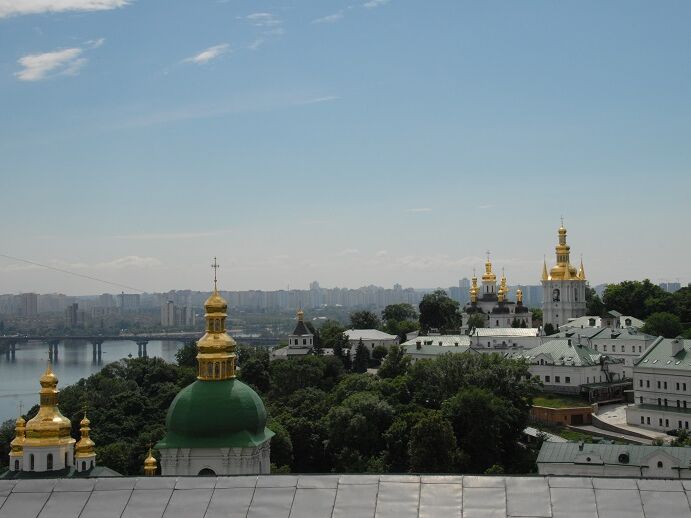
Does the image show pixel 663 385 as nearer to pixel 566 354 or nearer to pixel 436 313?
pixel 566 354

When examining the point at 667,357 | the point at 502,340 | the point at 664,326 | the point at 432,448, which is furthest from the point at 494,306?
the point at 432,448

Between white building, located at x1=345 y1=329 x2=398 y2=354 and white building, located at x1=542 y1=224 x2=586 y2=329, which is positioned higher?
white building, located at x1=542 y1=224 x2=586 y2=329

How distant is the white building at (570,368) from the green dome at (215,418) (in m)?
24.6

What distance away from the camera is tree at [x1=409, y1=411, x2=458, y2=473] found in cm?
2662

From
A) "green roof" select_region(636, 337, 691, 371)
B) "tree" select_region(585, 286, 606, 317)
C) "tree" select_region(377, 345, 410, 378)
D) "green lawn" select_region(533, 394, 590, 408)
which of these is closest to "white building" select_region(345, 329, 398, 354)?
"tree" select_region(585, 286, 606, 317)

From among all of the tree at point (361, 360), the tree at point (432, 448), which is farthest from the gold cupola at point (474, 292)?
the tree at point (432, 448)

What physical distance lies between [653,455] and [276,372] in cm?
2058

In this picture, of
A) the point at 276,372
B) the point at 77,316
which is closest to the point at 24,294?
the point at 77,316

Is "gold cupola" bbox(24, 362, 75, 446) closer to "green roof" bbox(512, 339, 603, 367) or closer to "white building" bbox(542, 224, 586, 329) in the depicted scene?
"green roof" bbox(512, 339, 603, 367)

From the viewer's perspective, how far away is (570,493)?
25.3ft

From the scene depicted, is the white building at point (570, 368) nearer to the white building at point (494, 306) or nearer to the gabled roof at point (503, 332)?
the gabled roof at point (503, 332)

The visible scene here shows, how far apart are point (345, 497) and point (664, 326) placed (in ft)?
146

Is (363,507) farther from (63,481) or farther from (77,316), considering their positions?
(77,316)

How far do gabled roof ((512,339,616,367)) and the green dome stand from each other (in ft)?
83.9
